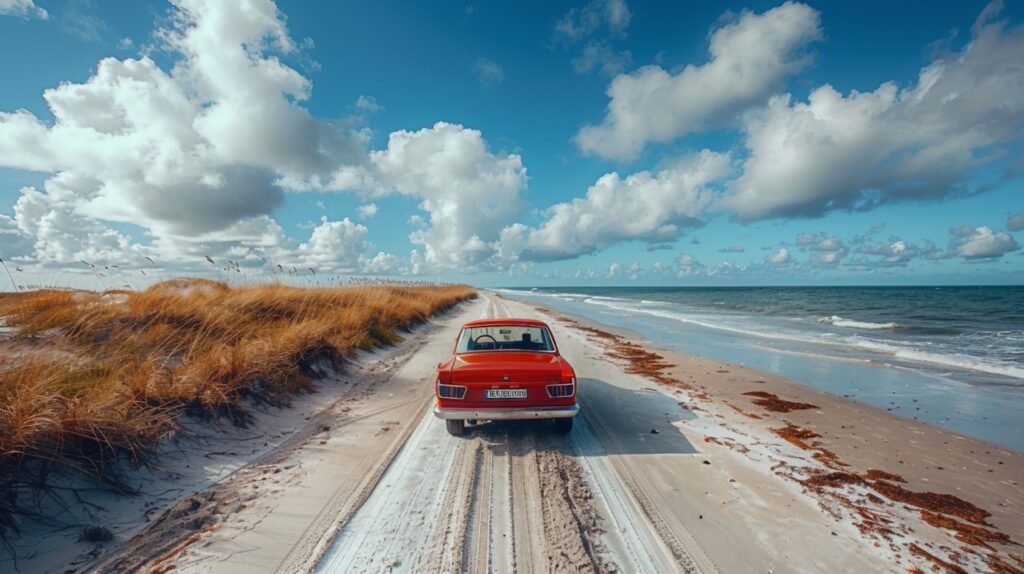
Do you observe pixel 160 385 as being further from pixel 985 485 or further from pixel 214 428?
pixel 985 485

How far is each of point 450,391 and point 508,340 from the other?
1.87 m

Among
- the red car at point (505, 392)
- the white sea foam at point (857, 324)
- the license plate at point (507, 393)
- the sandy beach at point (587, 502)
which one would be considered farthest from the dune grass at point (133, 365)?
the white sea foam at point (857, 324)

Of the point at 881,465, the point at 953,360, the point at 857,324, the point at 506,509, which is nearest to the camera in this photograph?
the point at 506,509

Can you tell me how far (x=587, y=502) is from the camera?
12.4ft

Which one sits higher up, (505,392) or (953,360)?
(505,392)

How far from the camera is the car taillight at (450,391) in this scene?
198 inches

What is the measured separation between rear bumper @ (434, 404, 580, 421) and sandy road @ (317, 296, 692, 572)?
1.35 ft

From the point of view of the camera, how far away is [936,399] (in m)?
8.41

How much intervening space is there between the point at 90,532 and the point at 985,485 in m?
8.44

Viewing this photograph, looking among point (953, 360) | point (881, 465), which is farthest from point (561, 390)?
point (953, 360)

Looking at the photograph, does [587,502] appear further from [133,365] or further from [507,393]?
[133,365]

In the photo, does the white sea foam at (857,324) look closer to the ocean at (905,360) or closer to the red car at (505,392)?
the ocean at (905,360)

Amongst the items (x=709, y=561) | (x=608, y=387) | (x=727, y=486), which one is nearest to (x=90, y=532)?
(x=709, y=561)

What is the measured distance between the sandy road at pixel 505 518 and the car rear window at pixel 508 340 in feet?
4.82
